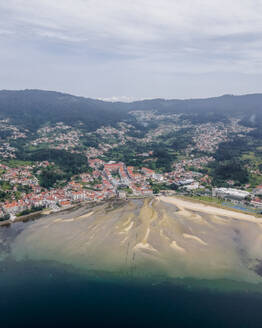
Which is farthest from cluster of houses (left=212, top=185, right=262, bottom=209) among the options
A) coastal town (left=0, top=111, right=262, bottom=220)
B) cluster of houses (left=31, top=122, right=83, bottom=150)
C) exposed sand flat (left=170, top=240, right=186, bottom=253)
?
cluster of houses (left=31, top=122, right=83, bottom=150)

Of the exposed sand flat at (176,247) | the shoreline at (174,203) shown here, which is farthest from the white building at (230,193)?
the exposed sand flat at (176,247)

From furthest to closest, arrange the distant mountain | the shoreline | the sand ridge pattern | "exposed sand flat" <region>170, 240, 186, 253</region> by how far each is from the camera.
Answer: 1. the distant mountain
2. the shoreline
3. "exposed sand flat" <region>170, 240, 186, 253</region>
4. the sand ridge pattern

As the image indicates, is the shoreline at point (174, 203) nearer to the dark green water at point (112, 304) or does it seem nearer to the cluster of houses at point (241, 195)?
the cluster of houses at point (241, 195)

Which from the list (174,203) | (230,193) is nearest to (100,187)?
(174,203)

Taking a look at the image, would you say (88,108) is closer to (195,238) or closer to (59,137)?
→ (59,137)

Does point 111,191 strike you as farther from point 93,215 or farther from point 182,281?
point 182,281

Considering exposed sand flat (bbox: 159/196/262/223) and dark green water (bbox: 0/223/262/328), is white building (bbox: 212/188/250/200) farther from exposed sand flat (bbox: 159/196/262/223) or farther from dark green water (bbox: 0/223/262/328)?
dark green water (bbox: 0/223/262/328)

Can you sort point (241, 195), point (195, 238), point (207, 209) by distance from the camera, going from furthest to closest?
point (241, 195) < point (207, 209) < point (195, 238)
